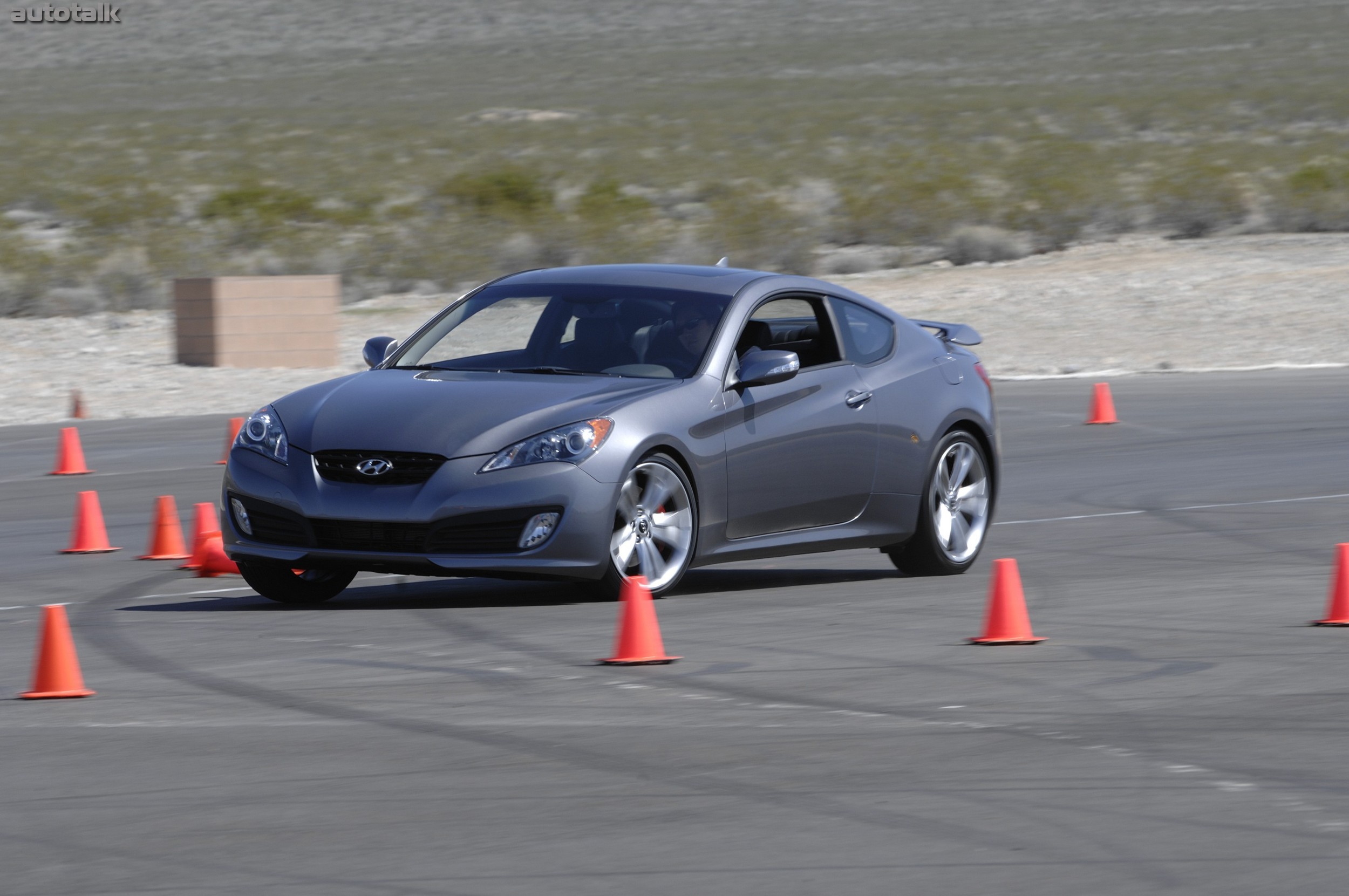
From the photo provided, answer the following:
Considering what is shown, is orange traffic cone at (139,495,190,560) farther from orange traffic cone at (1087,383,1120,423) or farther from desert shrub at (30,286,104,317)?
desert shrub at (30,286,104,317)

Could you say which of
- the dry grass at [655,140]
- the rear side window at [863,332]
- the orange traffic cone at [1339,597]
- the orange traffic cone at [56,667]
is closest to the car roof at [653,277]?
the rear side window at [863,332]

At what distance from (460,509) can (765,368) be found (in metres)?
1.72

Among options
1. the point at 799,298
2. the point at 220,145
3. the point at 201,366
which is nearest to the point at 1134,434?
the point at 799,298

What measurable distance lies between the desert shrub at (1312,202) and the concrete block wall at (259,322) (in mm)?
19752

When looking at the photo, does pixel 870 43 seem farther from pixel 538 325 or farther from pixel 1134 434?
pixel 538 325

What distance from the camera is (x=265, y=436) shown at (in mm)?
10234

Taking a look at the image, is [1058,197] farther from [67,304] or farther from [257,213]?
[67,304]

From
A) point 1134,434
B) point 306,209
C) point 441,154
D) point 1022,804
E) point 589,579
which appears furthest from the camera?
point 441,154

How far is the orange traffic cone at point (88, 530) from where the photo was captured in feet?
41.9

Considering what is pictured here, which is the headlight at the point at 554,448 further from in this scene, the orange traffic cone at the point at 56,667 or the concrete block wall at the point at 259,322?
the concrete block wall at the point at 259,322

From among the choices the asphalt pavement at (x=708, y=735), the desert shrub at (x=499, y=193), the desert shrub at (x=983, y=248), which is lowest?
the asphalt pavement at (x=708, y=735)

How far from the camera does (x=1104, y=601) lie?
34.8ft

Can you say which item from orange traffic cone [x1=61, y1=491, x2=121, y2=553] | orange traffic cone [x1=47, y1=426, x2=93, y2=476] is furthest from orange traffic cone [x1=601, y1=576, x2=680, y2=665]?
orange traffic cone [x1=47, y1=426, x2=93, y2=476]

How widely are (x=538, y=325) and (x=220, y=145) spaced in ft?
167
